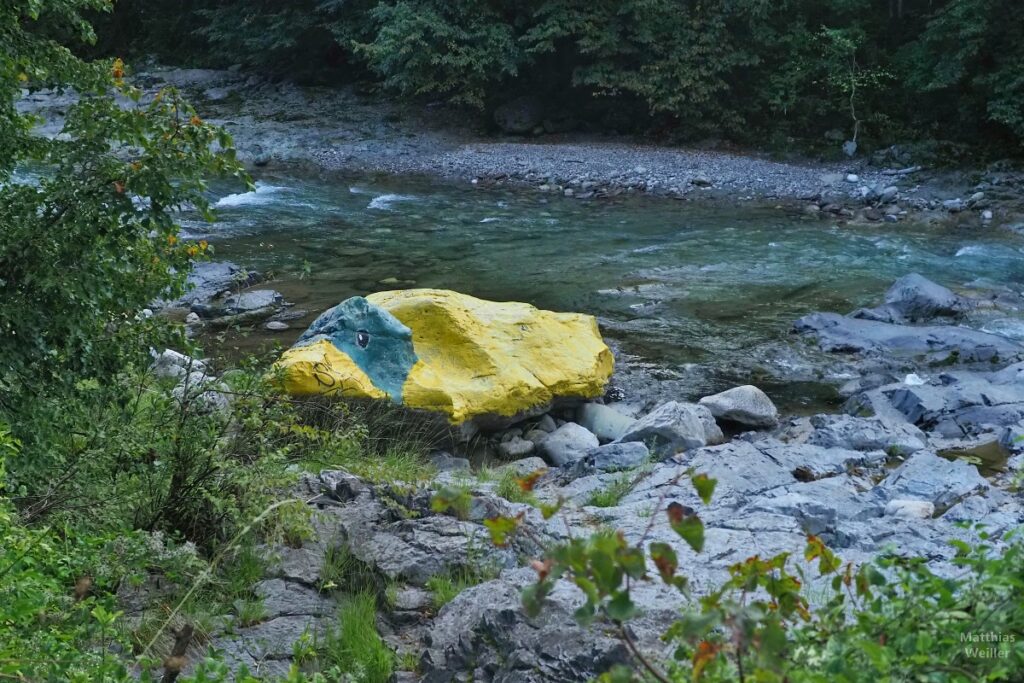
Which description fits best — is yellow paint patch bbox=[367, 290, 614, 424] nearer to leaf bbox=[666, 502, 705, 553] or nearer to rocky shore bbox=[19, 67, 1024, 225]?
leaf bbox=[666, 502, 705, 553]

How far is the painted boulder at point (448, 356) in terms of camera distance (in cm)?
607

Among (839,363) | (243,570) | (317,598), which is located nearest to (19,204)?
(243,570)

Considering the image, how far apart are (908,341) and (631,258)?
153 inches

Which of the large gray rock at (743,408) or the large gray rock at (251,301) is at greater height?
the large gray rock at (251,301)

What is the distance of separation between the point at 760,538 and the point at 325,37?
21747 mm

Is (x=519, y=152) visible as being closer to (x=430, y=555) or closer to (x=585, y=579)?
(x=430, y=555)

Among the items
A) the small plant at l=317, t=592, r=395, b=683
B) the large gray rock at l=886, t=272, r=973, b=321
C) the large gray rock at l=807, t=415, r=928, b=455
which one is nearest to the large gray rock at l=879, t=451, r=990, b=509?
the large gray rock at l=807, t=415, r=928, b=455

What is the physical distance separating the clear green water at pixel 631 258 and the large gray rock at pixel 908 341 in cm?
38

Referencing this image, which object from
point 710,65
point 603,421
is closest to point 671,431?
point 603,421

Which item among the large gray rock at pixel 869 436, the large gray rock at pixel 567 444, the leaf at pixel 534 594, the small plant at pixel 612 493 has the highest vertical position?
the leaf at pixel 534 594

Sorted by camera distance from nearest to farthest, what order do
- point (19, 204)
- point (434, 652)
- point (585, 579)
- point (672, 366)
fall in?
point (585, 579)
point (434, 652)
point (19, 204)
point (672, 366)

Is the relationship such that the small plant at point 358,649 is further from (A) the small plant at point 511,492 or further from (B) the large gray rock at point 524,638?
(A) the small plant at point 511,492

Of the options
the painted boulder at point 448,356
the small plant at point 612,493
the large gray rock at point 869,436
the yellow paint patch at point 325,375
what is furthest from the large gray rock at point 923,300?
the yellow paint patch at point 325,375

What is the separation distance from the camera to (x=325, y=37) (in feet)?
76.8
